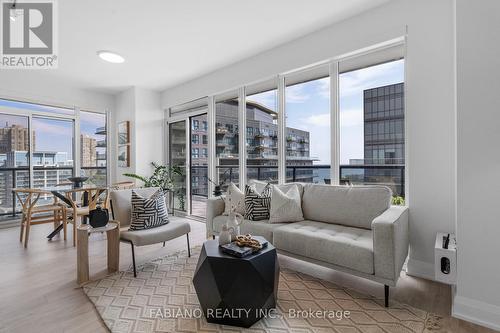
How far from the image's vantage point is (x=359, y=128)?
10.0 ft

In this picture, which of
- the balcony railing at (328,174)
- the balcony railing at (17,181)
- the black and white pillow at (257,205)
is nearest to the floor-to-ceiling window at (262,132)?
the balcony railing at (328,174)

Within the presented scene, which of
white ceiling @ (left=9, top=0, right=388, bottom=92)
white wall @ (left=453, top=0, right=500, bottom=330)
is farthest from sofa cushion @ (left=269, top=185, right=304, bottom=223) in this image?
white ceiling @ (left=9, top=0, right=388, bottom=92)

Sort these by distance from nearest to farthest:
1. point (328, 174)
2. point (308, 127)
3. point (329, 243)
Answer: point (329, 243) < point (328, 174) < point (308, 127)

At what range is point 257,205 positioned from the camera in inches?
121

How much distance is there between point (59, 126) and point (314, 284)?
5.68m

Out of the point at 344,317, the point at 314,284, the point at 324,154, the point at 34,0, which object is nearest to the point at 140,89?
the point at 34,0

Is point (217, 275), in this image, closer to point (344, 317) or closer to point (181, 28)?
point (344, 317)

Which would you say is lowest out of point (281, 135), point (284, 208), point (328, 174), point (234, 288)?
point (234, 288)

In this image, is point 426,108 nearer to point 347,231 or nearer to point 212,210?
point 347,231

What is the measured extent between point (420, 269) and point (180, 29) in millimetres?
3734

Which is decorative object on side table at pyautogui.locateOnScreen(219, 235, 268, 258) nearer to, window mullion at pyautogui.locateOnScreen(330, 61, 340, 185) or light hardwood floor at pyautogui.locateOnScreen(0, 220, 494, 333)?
light hardwood floor at pyautogui.locateOnScreen(0, 220, 494, 333)

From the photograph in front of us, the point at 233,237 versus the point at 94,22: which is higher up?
the point at 94,22

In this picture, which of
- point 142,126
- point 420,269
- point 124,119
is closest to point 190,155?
point 142,126

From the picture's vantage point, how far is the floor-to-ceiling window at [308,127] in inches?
131
